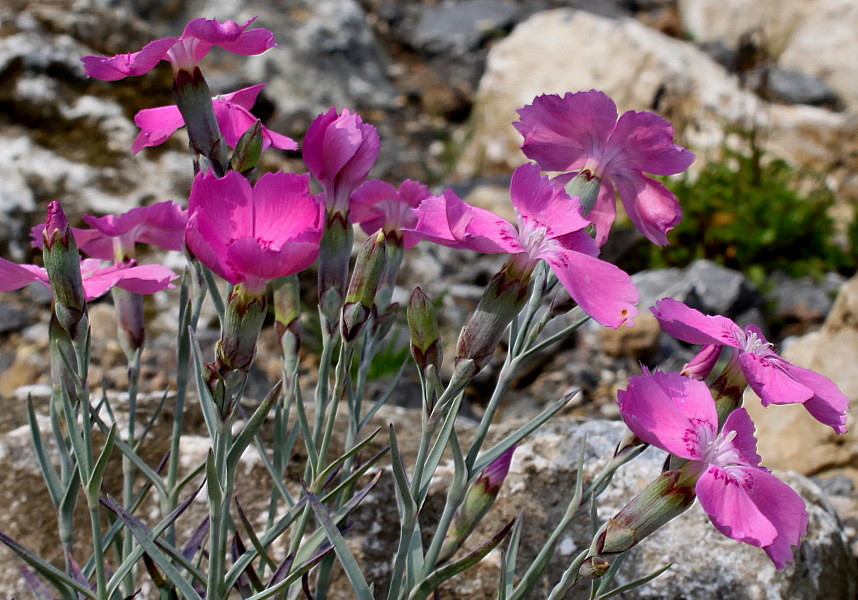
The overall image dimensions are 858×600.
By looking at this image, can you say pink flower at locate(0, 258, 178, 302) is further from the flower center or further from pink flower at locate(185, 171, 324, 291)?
the flower center

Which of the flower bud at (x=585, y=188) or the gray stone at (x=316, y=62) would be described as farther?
the gray stone at (x=316, y=62)

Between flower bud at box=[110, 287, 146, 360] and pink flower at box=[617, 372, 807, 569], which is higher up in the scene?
pink flower at box=[617, 372, 807, 569]

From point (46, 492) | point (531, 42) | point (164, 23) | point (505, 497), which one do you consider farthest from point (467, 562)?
point (531, 42)

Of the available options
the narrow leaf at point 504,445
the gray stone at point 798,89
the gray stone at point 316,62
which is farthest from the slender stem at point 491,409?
the gray stone at point 798,89

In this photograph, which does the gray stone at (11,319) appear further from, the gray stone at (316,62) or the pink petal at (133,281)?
the pink petal at (133,281)

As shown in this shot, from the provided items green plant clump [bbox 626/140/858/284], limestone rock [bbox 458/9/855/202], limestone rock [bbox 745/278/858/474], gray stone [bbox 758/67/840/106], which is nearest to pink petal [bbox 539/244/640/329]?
limestone rock [bbox 745/278/858/474]

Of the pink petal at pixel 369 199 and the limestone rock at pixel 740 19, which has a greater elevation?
the pink petal at pixel 369 199
